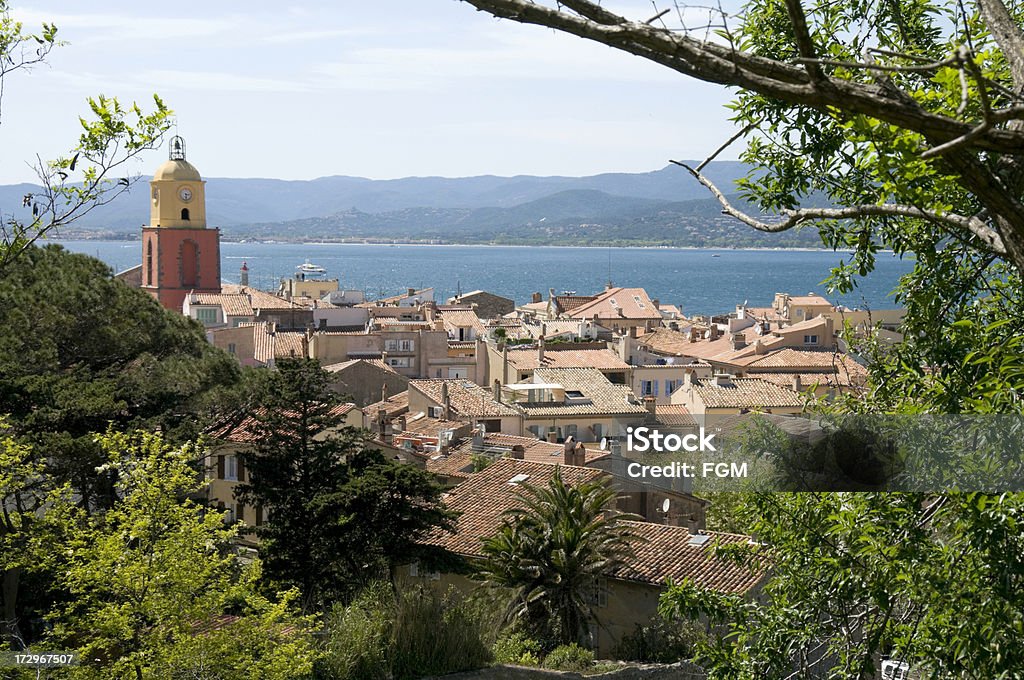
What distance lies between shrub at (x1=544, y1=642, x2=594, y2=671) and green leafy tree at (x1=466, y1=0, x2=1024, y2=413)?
13.4 m

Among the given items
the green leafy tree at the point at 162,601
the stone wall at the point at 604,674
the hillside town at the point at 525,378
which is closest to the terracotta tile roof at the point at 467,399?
the hillside town at the point at 525,378

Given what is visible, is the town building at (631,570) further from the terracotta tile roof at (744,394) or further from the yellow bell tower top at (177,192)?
the yellow bell tower top at (177,192)

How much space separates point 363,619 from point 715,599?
12.0 m

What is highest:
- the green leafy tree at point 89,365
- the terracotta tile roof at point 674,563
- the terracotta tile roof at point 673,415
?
the green leafy tree at point 89,365

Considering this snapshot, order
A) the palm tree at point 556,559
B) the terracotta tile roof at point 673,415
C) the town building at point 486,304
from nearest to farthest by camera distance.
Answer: the palm tree at point 556,559
the terracotta tile roof at point 673,415
the town building at point 486,304

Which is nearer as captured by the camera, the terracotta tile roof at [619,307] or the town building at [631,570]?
the town building at [631,570]

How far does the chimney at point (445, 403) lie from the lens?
3688 centimetres

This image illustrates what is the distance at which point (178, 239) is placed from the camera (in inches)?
2933

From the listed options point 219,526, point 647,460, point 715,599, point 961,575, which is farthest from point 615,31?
point 647,460

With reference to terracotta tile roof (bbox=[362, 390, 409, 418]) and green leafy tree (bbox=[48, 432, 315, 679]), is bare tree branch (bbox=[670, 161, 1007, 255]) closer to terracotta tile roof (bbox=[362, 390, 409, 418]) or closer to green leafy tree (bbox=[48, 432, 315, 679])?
green leafy tree (bbox=[48, 432, 315, 679])

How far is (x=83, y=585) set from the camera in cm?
1271

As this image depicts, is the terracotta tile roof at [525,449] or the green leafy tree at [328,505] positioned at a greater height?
the green leafy tree at [328,505]

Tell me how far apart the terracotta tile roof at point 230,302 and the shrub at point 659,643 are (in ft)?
157
